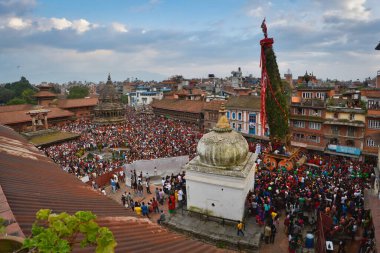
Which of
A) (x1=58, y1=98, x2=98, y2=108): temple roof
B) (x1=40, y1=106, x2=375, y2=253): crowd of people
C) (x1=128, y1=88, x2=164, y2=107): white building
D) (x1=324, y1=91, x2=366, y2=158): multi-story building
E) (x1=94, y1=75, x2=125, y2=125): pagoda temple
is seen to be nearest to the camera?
(x1=40, y1=106, x2=375, y2=253): crowd of people

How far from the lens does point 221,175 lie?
14359 millimetres

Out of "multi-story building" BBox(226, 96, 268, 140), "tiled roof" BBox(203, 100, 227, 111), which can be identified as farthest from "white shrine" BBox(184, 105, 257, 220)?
"tiled roof" BBox(203, 100, 227, 111)

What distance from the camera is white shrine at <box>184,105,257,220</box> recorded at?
47.0 feet

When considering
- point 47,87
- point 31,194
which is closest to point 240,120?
point 31,194

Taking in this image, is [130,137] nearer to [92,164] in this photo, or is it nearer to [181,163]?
[92,164]

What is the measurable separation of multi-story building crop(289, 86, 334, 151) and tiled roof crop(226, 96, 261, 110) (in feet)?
17.7

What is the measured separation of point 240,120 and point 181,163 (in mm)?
18709

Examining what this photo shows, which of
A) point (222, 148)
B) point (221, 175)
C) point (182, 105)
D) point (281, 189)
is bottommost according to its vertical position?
point (281, 189)

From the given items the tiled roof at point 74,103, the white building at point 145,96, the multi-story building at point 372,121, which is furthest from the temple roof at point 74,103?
the multi-story building at point 372,121

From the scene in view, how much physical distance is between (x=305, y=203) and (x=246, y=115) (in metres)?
24.8

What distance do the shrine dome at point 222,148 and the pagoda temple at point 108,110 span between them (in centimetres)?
3921

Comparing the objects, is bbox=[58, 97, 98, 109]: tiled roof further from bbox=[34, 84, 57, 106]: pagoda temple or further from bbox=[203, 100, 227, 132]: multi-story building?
bbox=[203, 100, 227, 132]: multi-story building

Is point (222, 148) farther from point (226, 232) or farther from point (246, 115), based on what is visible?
point (246, 115)

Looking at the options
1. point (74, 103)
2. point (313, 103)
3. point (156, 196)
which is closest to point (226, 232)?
point (156, 196)
